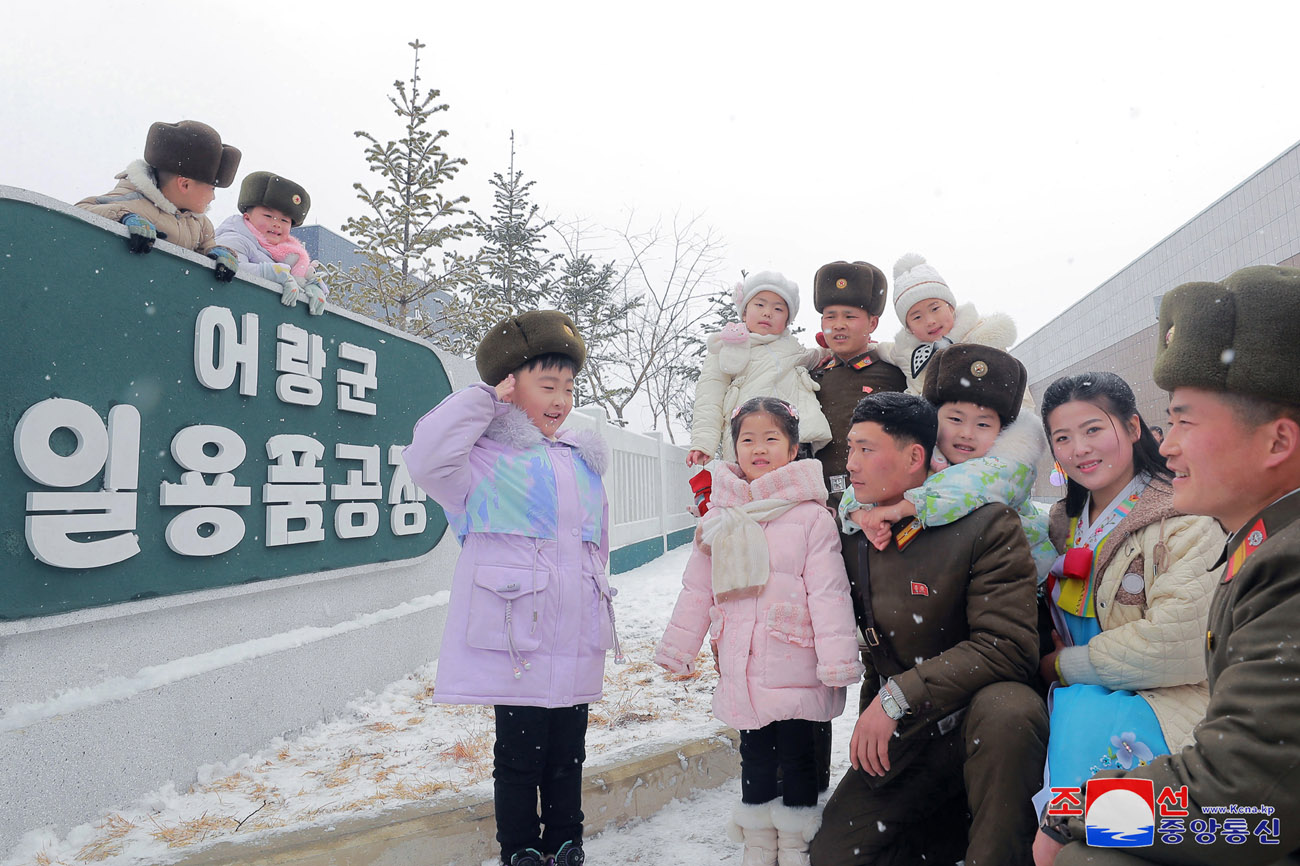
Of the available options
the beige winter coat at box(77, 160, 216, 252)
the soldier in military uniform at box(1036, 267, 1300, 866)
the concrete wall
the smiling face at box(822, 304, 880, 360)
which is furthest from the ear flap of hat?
the concrete wall

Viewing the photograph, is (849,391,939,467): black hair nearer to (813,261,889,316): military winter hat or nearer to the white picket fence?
(813,261,889,316): military winter hat

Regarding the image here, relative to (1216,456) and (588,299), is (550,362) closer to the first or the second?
(1216,456)

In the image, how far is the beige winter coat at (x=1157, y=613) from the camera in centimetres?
186

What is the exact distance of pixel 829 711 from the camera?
2402 millimetres

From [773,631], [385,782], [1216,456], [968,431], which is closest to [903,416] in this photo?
[968,431]

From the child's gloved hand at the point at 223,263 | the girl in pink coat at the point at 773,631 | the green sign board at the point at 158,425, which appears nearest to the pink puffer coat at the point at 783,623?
the girl in pink coat at the point at 773,631

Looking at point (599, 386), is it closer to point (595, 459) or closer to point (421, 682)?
point (421, 682)

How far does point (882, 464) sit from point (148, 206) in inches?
118

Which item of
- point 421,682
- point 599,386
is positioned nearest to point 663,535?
point 421,682

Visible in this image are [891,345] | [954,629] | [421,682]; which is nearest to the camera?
[954,629]

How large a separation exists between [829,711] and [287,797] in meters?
2.03

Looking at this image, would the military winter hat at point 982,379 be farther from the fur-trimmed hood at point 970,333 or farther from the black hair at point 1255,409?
the black hair at point 1255,409

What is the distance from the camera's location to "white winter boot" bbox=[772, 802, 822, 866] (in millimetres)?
2326

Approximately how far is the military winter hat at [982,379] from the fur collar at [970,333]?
492 millimetres
